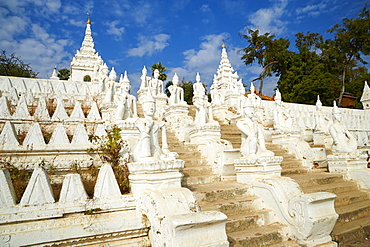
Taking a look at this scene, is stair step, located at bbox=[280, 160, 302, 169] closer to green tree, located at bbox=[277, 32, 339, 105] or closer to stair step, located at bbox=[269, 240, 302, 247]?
stair step, located at bbox=[269, 240, 302, 247]

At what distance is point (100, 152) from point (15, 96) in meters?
5.67

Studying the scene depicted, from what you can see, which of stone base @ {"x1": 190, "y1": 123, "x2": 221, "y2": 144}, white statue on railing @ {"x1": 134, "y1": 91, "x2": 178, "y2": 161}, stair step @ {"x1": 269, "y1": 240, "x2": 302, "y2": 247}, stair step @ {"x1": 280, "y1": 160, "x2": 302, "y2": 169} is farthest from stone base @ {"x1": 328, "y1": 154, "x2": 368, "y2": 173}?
white statue on railing @ {"x1": 134, "y1": 91, "x2": 178, "y2": 161}

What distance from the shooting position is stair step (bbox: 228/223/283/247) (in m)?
4.08

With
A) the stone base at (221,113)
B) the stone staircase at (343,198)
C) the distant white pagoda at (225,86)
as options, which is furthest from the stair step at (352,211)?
the distant white pagoda at (225,86)

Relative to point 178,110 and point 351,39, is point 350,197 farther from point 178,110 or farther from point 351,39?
point 351,39

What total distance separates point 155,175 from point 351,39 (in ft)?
126

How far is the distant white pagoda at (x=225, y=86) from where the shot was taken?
15.8m

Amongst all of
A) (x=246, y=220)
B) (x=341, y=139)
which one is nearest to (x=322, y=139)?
(x=341, y=139)

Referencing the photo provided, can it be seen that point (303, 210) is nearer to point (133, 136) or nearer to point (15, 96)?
point (133, 136)

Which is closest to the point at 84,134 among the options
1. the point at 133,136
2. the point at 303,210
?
the point at 133,136

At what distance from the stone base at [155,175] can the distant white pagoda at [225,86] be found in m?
10.5

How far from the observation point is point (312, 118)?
1585 cm

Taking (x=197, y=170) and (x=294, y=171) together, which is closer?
(x=197, y=170)

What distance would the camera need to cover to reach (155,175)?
13.2 ft
